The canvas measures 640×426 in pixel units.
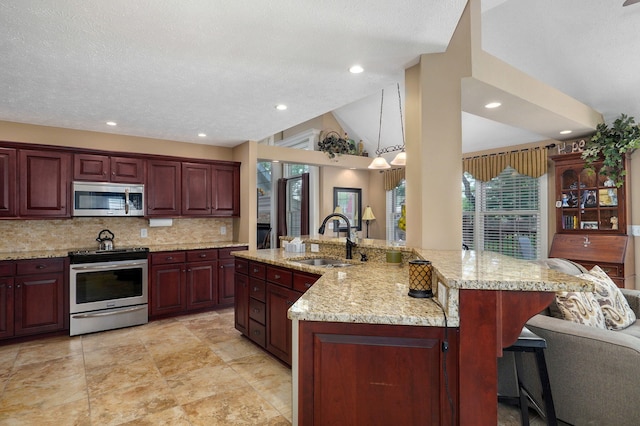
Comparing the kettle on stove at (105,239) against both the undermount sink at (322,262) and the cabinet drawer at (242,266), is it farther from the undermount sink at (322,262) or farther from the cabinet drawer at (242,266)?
the undermount sink at (322,262)

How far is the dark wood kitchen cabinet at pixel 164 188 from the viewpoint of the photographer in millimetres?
4531

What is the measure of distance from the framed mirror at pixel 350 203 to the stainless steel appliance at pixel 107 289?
142 inches

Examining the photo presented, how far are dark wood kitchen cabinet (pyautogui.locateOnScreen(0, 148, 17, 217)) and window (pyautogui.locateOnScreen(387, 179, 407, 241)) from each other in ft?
18.3

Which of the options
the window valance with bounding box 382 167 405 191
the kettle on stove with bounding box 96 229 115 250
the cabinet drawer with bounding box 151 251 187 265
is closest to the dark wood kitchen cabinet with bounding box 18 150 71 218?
the kettle on stove with bounding box 96 229 115 250

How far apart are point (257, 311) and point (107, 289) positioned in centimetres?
197

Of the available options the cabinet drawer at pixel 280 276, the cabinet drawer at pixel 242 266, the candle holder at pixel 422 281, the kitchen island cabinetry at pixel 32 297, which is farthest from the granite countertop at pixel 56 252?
the candle holder at pixel 422 281

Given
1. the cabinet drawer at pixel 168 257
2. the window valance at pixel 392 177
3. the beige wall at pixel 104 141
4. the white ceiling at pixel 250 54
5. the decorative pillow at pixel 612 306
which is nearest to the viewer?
the white ceiling at pixel 250 54

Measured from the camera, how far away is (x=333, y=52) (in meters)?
2.36

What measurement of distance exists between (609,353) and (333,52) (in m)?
2.41

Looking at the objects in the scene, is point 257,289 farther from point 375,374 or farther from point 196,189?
point 196,189

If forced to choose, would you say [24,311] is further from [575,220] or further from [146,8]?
[575,220]

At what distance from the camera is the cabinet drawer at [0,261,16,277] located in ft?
11.3

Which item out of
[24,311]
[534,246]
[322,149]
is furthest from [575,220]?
[24,311]

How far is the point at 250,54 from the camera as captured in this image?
238cm
